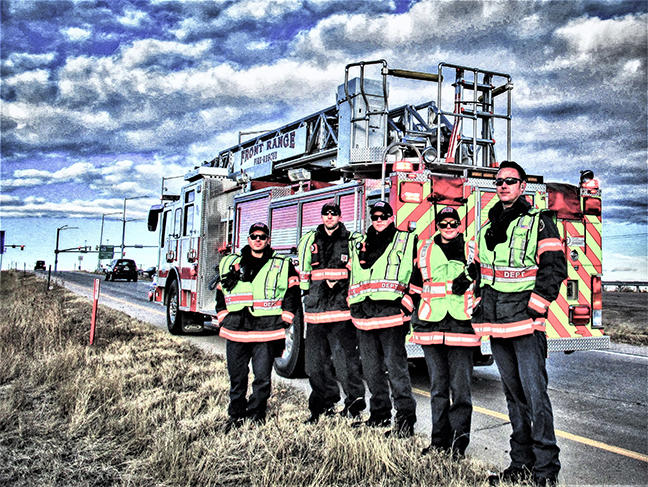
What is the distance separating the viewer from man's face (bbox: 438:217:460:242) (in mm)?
4150

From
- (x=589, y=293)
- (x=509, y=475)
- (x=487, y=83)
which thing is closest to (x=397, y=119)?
(x=487, y=83)

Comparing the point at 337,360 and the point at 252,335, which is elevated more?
the point at 252,335

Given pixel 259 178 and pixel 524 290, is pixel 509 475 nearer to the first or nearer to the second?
pixel 524 290

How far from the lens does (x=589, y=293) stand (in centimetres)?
639

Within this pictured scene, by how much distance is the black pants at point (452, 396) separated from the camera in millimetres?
4027

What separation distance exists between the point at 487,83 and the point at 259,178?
163 inches

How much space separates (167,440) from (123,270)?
4123cm

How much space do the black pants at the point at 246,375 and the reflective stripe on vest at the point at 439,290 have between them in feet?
4.43

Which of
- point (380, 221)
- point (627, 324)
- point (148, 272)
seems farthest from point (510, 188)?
point (148, 272)

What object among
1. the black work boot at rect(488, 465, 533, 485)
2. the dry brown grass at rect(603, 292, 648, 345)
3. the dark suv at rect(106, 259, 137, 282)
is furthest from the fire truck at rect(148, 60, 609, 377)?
the dark suv at rect(106, 259, 137, 282)

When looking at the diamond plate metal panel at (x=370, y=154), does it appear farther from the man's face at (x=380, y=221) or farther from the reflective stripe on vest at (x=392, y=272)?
the reflective stripe on vest at (x=392, y=272)

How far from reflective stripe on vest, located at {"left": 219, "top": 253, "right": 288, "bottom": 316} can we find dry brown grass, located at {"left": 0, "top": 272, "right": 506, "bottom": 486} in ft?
2.95

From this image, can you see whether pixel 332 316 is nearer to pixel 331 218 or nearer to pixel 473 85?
pixel 331 218

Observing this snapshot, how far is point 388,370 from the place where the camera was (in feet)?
15.0
